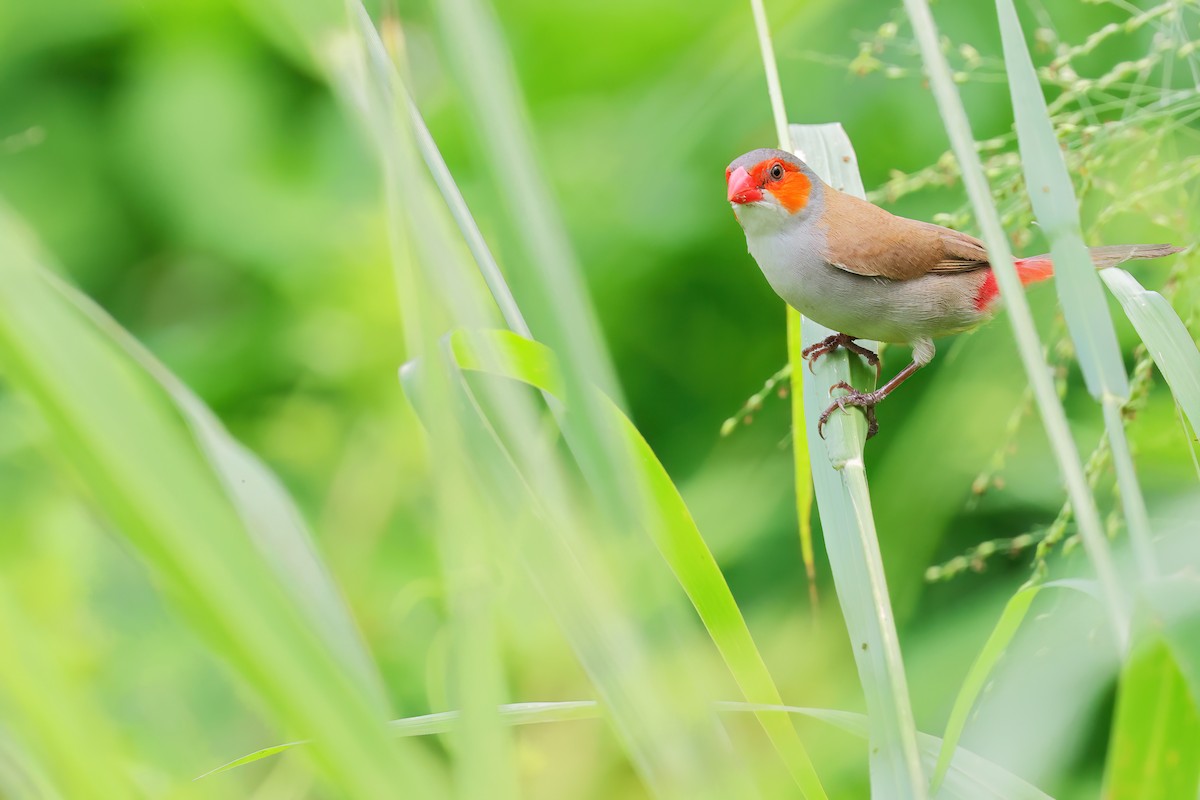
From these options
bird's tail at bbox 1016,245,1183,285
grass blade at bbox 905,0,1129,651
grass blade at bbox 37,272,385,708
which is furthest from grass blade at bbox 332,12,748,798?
bird's tail at bbox 1016,245,1183,285

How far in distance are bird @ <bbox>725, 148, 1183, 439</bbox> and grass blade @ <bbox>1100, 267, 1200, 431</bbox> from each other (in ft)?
1.79

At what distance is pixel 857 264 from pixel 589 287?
736mm

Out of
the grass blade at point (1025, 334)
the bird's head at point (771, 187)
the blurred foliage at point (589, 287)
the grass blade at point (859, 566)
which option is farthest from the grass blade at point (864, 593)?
the blurred foliage at point (589, 287)

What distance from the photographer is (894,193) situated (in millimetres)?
1286

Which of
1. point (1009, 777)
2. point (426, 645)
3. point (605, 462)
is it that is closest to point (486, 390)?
point (605, 462)

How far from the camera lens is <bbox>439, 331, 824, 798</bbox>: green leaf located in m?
0.73

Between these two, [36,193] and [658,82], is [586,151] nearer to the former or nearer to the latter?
[658,82]

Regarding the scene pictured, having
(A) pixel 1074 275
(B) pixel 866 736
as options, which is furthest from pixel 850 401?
(A) pixel 1074 275

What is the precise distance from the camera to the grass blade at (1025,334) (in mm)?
545

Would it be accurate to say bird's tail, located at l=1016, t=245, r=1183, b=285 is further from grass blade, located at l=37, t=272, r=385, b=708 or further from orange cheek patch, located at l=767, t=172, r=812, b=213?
grass blade, located at l=37, t=272, r=385, b=708

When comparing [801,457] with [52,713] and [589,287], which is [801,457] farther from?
[589,287]

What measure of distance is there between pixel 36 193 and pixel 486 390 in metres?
1.96

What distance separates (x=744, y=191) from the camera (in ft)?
4.93

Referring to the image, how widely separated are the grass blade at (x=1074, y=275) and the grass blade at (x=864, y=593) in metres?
0.21
